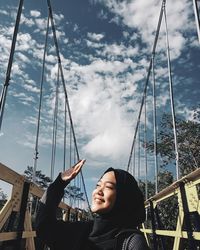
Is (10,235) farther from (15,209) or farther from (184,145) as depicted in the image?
(184,145)

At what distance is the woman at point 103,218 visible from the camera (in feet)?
3.50

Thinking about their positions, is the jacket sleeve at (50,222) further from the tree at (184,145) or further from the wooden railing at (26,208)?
the tree at (184,145)

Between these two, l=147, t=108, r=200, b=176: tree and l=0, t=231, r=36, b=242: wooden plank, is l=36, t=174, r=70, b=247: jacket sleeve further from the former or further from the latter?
l=147, t=108, r=200, b=176: tree

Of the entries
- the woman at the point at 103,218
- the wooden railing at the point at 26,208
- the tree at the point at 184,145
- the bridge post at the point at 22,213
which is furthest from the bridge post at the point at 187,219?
the tree at the point at 184,145

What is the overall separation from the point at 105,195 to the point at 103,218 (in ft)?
0.29

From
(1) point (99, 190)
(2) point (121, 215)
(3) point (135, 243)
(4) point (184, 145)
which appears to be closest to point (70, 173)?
(1) point (99, 190)

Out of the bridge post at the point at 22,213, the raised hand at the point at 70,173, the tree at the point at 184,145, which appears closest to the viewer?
the raised hand at the point at 70,173

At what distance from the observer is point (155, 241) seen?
342cm

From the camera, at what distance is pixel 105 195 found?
1150mm

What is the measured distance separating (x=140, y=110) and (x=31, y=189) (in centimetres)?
1202

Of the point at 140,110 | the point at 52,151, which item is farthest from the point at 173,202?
the point at 52,151

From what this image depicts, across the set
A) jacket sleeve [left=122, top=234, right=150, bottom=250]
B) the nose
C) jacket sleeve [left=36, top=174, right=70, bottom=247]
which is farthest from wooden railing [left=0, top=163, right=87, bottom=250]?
jacket sleeve [left=122, top=234, right=150, bottom=250]

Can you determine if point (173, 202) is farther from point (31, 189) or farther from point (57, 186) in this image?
point (57, 186)

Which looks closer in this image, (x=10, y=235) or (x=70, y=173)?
(x=70, y=173)
